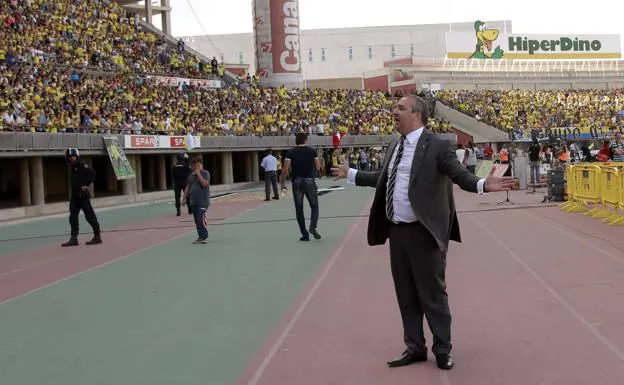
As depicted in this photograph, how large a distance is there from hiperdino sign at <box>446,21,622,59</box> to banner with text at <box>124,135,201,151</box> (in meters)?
44.8

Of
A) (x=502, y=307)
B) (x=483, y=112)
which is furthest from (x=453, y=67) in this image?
(x=502, y=307)

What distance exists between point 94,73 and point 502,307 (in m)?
30.2

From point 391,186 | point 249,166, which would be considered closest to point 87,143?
point 249,166

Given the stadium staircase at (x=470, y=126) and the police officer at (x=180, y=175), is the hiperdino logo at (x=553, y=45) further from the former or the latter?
the police officer at (x=180, y=175)

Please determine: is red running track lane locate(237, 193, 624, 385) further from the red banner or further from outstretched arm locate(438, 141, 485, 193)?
the red banner

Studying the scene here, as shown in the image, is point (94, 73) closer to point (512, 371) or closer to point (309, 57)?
point (512, 371)

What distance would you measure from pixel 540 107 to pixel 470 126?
31.7 ft

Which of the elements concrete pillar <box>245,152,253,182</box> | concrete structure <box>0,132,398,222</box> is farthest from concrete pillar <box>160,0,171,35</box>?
concrete pillar <box>245,152,253,182</box>

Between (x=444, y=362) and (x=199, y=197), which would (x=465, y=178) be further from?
(x=199, y=197)

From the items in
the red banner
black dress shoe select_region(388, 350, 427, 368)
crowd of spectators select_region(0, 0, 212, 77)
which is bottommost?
black dress shoe select_region(388, 350, 427, 368)

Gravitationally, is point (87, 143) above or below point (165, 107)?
below

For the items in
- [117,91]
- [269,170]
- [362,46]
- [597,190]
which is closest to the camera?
[597,190]

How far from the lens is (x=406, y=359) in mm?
5285

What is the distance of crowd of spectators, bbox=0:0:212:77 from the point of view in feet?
100
